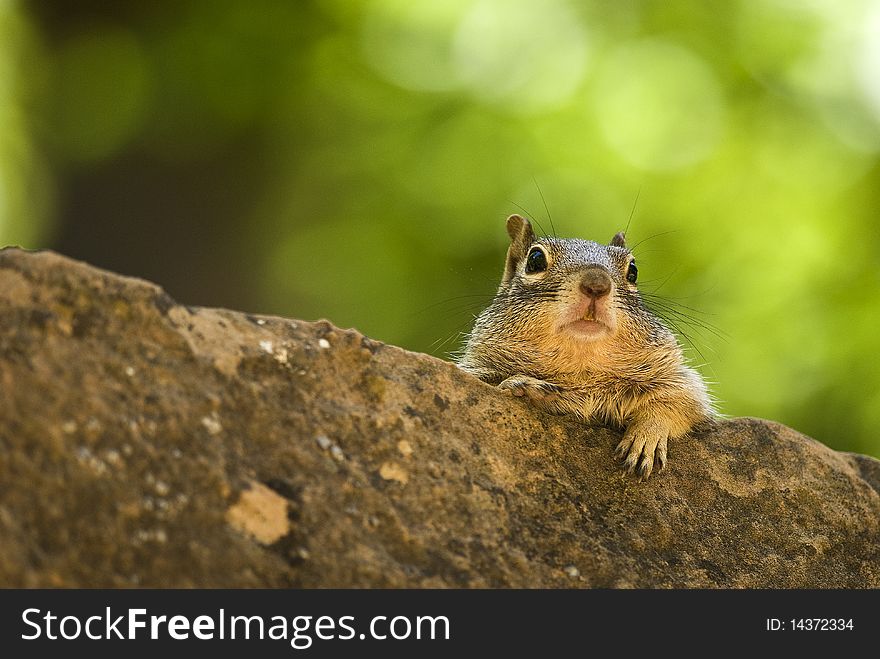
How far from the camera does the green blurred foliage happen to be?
10328mm

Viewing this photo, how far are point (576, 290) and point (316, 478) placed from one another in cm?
214

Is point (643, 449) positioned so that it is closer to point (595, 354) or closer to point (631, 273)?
point (595, 354)

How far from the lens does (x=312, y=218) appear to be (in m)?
11.0

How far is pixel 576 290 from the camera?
17.3 ft

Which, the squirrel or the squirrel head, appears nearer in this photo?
the squirrel

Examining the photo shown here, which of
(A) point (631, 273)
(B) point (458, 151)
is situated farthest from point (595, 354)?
(B) point (458, 151)

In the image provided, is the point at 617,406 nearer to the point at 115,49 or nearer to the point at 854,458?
the point at 854,458

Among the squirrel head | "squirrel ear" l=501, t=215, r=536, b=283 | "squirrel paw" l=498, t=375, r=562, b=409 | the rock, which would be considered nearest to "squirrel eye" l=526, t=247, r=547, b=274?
the squirrel head

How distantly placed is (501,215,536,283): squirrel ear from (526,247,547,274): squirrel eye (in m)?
0.47

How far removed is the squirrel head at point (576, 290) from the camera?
5.21 metres

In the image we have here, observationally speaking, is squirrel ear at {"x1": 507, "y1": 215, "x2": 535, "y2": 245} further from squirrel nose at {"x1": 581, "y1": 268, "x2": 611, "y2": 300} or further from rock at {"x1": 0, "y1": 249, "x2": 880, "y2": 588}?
rock at {"x1": 0, "y1": 249, "x2": 880, "y2": 588}

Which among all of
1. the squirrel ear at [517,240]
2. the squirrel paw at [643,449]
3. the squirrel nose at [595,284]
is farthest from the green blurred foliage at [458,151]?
the squirrel paw at [643,449]

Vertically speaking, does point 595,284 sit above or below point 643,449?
above

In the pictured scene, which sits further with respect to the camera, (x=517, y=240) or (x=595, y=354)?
(x=517, y=240)
